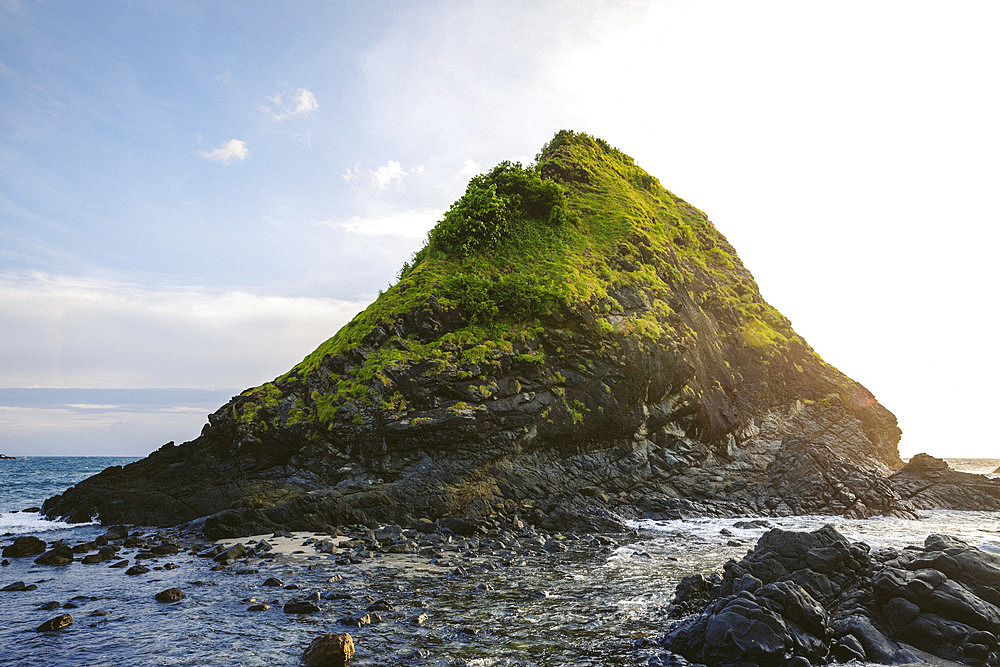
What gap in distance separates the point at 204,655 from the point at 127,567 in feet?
32.0

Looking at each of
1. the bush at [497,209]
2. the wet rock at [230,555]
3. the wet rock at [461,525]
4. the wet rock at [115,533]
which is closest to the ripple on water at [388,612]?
the wet rock at [230,555]

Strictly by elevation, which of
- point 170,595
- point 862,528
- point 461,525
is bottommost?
point 862,528

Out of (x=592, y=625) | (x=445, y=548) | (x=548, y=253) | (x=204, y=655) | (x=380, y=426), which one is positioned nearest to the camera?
(x=204, y=655)

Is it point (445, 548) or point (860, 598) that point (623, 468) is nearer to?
point (445, 548)

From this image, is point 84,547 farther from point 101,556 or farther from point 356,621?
point 356,621

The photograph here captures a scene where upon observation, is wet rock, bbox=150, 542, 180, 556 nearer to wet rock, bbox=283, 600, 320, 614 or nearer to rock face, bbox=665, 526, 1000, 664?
wet rock, bbox=283, 600, 320, 614

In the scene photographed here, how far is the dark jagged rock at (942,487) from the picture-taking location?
35969 mm

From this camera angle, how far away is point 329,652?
9.61m

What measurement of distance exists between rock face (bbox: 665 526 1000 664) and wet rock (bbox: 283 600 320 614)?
26.8 feet

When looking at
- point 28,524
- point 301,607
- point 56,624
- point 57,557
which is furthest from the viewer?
point 28,524

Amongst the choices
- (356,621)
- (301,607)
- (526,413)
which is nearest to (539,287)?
(526,413)

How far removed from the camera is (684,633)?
427 inches

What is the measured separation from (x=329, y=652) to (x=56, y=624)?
6.68 m

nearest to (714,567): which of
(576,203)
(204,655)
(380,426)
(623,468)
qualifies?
(623,468)
